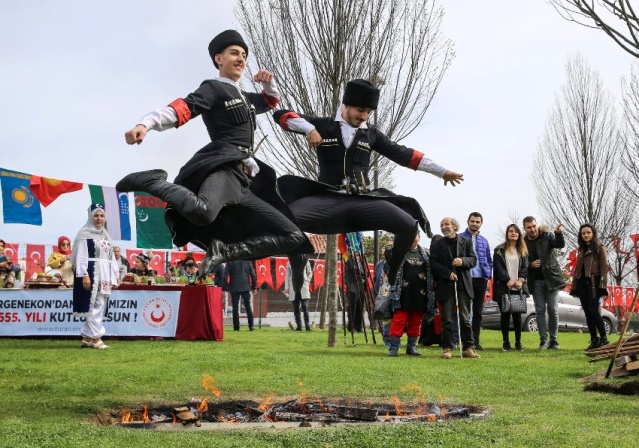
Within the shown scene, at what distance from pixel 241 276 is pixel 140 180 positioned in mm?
14441

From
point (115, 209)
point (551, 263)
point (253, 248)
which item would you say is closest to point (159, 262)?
point (115, 209)

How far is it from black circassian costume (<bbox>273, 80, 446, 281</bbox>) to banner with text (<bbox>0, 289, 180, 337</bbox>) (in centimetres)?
954

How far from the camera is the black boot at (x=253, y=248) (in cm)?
654

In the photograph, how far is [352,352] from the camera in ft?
45.7

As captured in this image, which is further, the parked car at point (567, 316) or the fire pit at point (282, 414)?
the parked car at point (567, 316)

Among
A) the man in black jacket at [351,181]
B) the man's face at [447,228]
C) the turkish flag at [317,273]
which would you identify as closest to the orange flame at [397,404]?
the man in black jacket at [351,181]

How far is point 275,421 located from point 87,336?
7.94m

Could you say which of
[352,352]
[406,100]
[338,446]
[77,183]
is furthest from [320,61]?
[338,446]

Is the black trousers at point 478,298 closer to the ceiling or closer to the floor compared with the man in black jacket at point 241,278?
closer to the floor

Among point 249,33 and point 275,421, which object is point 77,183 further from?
point 275,421

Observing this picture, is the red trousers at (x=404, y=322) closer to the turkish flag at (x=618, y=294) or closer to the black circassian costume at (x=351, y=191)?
the black circassian costume at (x=351, y=191)

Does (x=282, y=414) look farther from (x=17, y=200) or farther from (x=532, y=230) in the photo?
(x=17, y=200)

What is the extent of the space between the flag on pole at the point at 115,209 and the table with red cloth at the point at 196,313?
2059mm

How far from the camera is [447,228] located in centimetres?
1363
